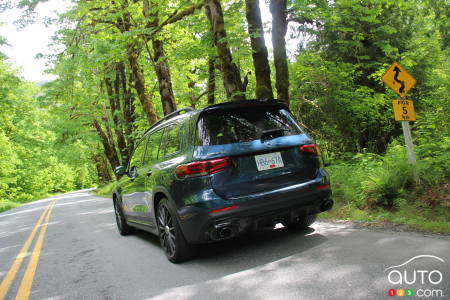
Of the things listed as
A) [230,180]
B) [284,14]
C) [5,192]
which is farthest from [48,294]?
[5,192]

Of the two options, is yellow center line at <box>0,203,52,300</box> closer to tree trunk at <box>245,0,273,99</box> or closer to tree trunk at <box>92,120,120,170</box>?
tree trunk at <box>245,0,273,99</box>

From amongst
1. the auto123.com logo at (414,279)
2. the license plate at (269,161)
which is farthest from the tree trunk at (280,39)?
the auto123.com logo at (414,279)

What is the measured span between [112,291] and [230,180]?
1765mm

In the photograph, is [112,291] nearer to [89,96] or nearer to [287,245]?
[287,245]

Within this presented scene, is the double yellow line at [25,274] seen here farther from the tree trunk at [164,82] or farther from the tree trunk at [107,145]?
the tree trunk at [107,145]

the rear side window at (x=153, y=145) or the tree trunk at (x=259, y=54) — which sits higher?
the tree trunk at (x=259, y=54)

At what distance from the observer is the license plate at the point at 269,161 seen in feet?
14.6

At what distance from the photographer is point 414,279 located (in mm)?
3252

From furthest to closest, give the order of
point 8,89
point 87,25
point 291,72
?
point 8,89 < point 87,25 < point 291,72

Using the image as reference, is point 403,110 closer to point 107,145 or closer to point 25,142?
point 107,145

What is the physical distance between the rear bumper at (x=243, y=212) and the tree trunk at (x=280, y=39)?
5.59 meters

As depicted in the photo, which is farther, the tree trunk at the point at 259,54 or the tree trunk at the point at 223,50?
the tree trunk at the point at 223,50

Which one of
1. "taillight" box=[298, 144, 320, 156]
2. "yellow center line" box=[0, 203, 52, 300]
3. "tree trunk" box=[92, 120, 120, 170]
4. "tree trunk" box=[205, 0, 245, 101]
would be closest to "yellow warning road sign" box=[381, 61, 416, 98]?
"taillight" box=[298, 144, 320, 156]

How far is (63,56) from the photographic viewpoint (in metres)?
17.3
